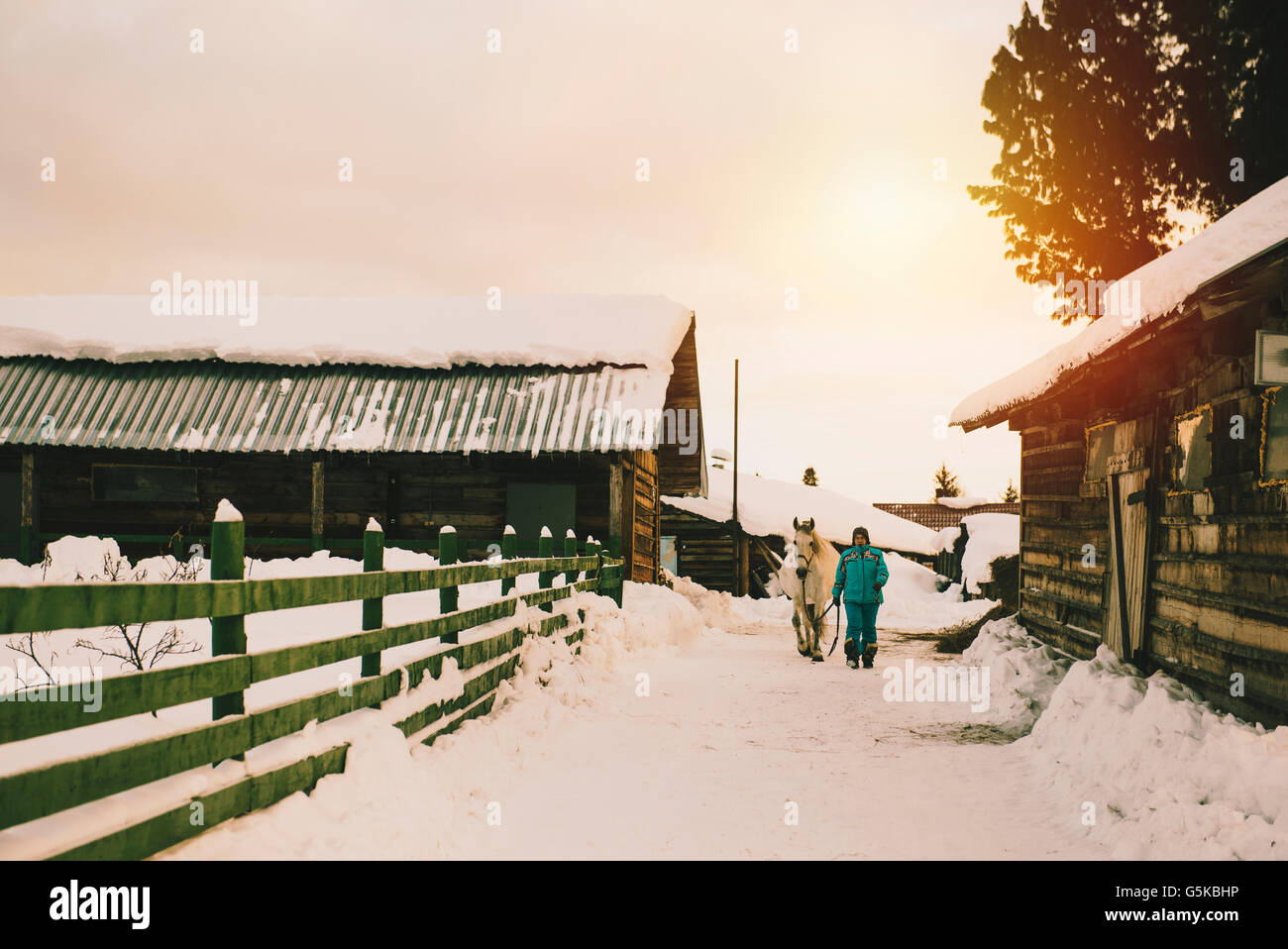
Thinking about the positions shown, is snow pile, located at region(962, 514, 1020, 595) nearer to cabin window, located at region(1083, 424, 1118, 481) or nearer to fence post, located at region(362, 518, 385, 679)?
cabin window, located at region(1083, 424, 1118, 481)

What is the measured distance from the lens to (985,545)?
910 inches

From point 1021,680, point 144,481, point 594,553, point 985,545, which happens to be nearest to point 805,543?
point 594,553


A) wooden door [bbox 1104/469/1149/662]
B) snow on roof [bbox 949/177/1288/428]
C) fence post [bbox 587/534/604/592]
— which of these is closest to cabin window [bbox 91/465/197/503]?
fence post [bbox 587/534/604/592]

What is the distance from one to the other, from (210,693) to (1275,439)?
575cm

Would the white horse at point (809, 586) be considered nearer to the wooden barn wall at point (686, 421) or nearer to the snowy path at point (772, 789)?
the snowy path at point (772, 789)

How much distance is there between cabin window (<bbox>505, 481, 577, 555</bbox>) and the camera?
1720 cm

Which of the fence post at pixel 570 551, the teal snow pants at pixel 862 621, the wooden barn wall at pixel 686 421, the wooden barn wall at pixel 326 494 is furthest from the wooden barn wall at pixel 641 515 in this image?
→ the teal snow pants at pixel 862 621

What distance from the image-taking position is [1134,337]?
6195 mm

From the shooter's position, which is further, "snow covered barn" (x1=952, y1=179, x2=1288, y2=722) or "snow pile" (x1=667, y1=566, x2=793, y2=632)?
"snow pile" (x1=667, y1=566, x2=793, y2=632)

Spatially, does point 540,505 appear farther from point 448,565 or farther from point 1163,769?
point 1163,769

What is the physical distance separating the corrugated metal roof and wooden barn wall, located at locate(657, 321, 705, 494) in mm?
3069

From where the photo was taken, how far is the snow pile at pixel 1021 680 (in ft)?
27.3

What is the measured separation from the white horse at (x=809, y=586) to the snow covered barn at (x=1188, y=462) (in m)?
3.63
